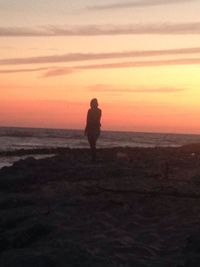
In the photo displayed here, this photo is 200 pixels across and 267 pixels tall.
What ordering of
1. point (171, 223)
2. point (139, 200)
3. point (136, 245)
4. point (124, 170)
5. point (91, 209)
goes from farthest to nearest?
point (124, 170) < point (139, 200) < point (91, 209) < point (171, 223) < point (136, 245)

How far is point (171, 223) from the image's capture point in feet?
33.7

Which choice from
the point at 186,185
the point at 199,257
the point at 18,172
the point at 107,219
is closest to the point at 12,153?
the point at 18,172

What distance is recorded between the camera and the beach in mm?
8203

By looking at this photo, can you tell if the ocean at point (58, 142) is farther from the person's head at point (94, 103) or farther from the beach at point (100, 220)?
the beach at point (100, 220)

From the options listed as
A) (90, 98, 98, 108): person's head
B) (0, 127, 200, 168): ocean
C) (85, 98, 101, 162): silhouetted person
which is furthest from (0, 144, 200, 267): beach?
(0, 127, 200, 168): ocean

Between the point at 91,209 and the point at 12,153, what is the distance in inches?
1147

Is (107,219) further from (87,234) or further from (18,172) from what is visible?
(18,172)

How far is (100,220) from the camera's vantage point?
406 inches

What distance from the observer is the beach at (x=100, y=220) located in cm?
820

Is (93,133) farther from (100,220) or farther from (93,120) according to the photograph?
(100,220)

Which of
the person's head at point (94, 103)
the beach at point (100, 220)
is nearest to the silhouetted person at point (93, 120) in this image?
the person's head at point (94, 103)

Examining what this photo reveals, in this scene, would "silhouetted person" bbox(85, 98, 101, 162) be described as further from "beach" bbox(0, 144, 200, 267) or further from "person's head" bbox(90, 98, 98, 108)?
"beach" bbox(0, 144, 200, 267)

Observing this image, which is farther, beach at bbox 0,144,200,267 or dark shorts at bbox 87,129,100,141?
dark shorts at bbox 87,129,100,141

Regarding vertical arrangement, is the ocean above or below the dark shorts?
below
